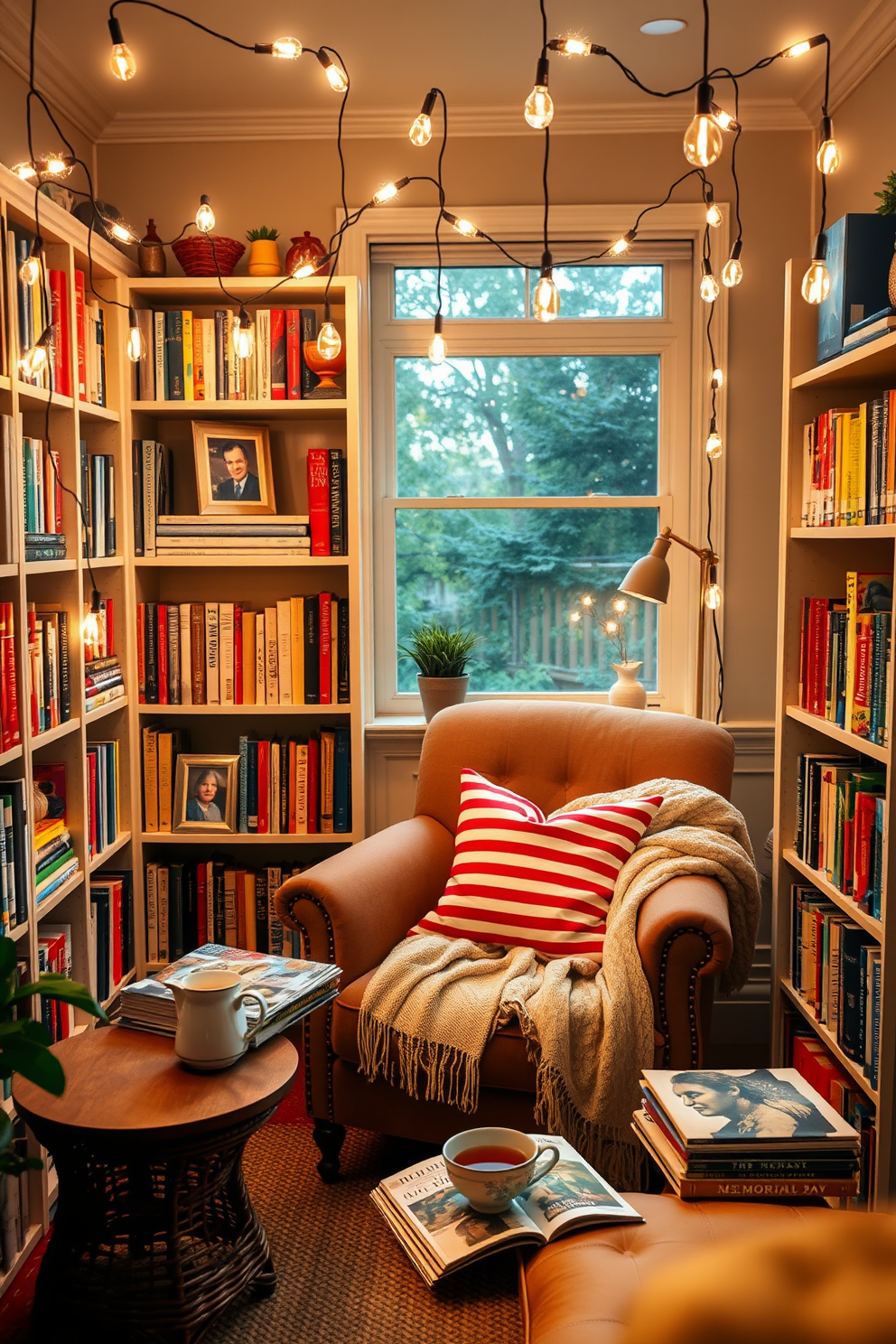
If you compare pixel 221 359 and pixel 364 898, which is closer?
pixel 364 898

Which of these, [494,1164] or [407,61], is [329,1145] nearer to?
[494,1164]

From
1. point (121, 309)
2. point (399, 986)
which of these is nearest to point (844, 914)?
point (399, 986)

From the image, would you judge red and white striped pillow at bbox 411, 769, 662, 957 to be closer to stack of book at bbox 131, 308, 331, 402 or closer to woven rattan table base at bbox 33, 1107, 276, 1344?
woven rattan table base at bbox 33, 1107, 276, 1344

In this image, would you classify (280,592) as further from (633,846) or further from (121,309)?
(633,846)

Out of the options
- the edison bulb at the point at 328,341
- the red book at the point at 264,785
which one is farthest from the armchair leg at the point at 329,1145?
the edison bulb at the point at 328,341

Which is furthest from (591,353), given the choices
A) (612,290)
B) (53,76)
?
(53,76)

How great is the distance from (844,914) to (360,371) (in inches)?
79.8

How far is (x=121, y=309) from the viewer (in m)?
2.98

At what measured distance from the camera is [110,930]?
2.88 metres

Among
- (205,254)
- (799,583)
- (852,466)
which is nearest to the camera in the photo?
(852,466)

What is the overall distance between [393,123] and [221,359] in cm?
87

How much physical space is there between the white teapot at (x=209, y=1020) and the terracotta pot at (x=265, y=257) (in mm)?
2130

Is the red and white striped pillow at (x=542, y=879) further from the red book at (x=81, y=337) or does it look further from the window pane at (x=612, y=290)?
the window pane at (x=612, y=290)

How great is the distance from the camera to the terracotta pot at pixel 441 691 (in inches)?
124
